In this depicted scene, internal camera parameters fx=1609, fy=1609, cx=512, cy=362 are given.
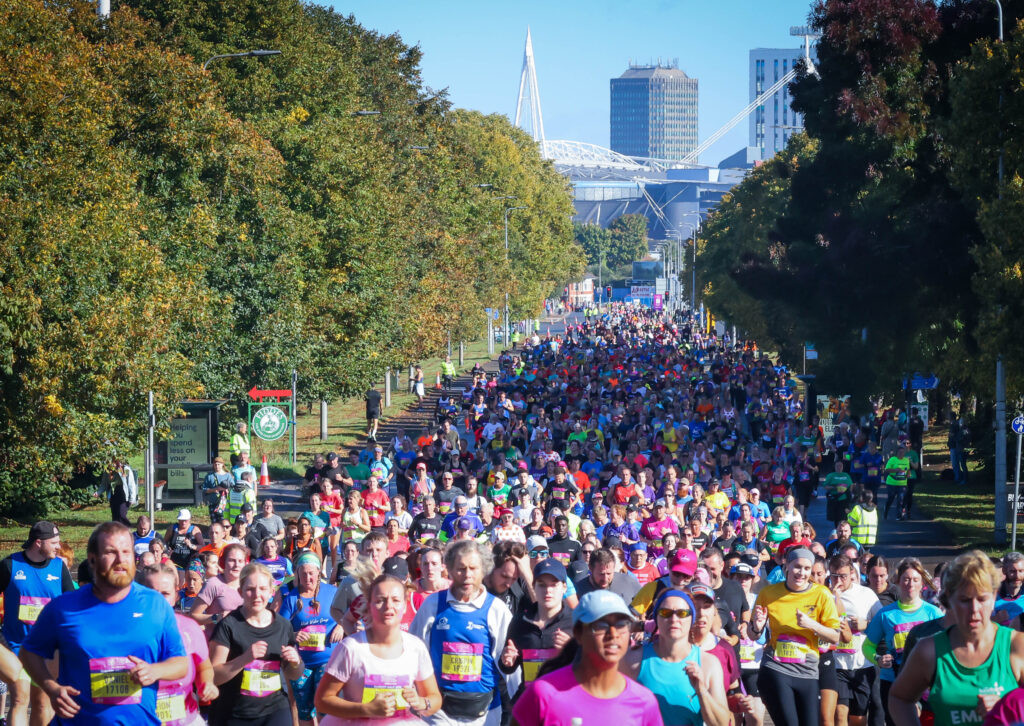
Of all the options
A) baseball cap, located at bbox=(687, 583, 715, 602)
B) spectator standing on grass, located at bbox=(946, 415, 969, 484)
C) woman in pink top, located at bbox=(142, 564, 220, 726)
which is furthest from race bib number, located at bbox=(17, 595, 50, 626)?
spectator standing on grass, located at bbox=(946, 415, 969, 484)

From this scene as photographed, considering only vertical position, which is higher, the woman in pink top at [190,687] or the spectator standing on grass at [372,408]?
the woman in pink top at [190,687]

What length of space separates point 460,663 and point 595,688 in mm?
2745

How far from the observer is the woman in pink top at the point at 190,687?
679cm

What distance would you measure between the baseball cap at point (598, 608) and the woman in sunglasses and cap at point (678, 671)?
4.72 feet

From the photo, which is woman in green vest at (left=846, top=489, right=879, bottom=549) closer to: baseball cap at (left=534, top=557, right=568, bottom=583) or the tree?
the tree

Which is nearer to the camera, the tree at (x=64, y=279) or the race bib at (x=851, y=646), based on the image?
the race bib at (x=851, y=646)

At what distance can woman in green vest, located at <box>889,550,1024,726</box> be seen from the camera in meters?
6.10

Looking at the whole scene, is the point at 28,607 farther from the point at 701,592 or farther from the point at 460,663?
the point at 701,592

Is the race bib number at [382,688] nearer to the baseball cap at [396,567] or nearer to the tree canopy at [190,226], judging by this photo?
the baseball cap at [396,567]

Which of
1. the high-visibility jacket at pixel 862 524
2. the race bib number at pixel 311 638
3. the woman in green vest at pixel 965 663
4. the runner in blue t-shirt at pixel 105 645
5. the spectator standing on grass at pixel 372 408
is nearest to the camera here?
the woman in green vest at pixel 965 663

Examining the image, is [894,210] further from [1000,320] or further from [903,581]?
[903,581]

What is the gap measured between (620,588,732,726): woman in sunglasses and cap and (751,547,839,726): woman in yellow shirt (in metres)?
2.74

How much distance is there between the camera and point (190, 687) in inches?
276

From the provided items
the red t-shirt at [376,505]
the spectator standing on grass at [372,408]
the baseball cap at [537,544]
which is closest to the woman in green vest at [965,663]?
the baseball cap at [537,544]
